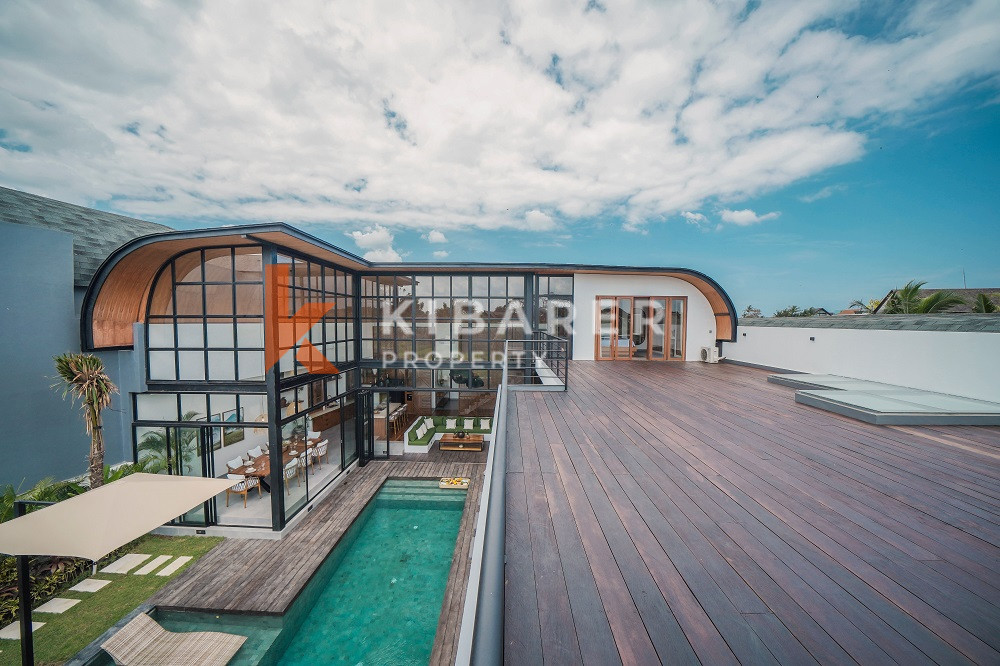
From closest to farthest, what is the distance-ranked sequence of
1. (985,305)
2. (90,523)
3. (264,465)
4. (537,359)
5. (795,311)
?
(90,523), (264,465), (537,359), (985,305), (795,311)

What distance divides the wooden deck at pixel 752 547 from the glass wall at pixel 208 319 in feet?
26.2

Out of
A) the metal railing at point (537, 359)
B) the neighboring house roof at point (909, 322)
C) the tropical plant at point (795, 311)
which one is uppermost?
the tropical plant at point (795, 311)

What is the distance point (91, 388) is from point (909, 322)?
56.5ft

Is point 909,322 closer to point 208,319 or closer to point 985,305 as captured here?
point 985,305

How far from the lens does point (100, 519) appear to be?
4.36 metres

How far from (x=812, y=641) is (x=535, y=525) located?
1451 millimetres

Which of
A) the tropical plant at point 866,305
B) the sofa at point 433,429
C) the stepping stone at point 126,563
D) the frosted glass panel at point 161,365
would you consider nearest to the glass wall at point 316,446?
the sofa at point 433,429

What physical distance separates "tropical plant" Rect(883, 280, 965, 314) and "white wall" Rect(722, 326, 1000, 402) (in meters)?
6.09

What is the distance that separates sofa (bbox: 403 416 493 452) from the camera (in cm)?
1261

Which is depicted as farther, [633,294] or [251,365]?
[633,294]

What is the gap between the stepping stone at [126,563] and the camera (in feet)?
22.2

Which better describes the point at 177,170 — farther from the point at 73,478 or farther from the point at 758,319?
the point at 758,319

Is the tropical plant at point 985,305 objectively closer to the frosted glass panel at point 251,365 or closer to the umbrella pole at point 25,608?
the frosted glass panel at point 251,365

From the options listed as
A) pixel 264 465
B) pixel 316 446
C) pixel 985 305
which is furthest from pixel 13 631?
pixel 985 305
